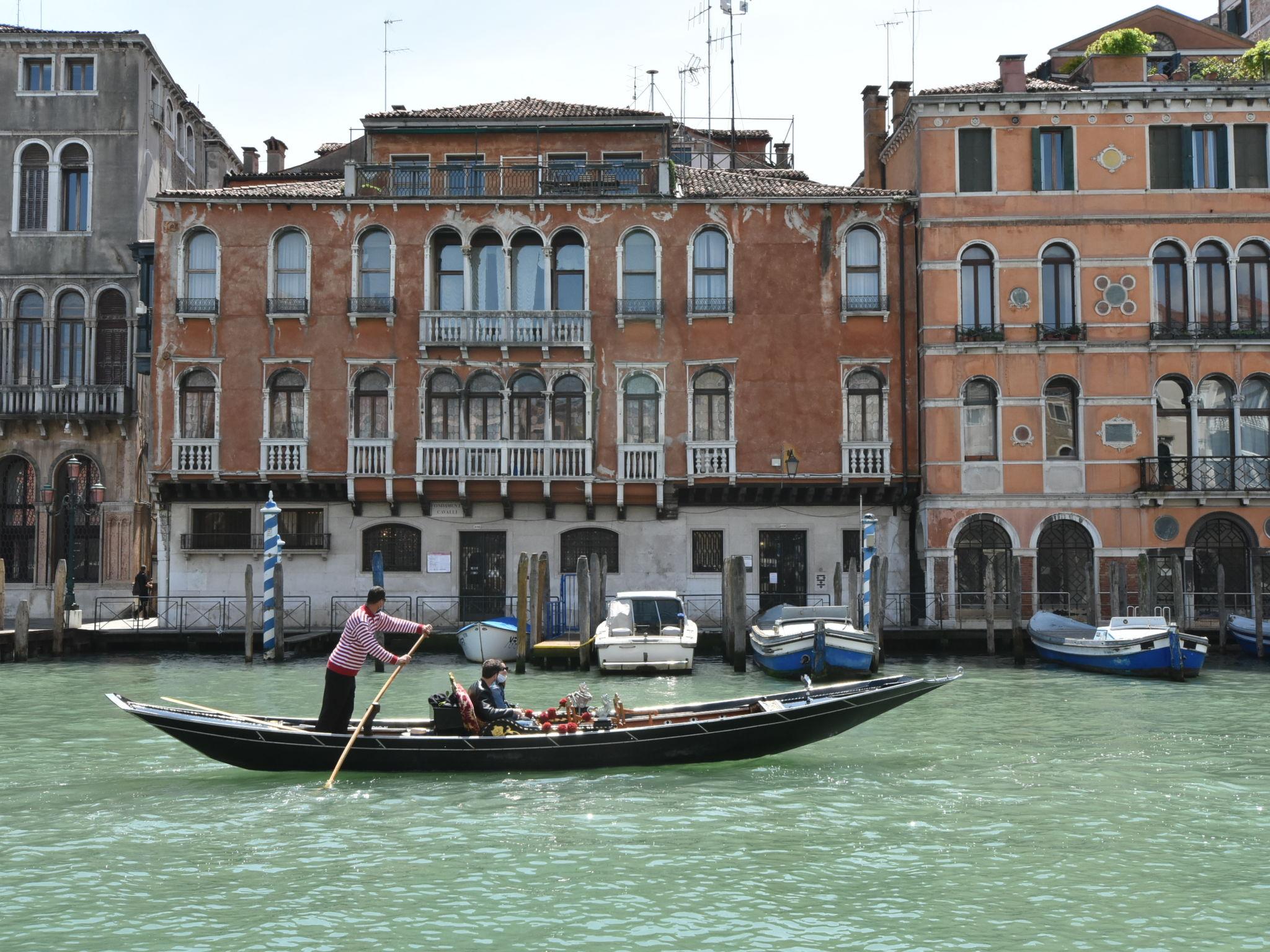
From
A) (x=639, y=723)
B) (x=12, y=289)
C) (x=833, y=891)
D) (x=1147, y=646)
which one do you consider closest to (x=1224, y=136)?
(x=1147, y=646)

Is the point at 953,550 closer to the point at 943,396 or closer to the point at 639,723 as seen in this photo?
the point at 943,396

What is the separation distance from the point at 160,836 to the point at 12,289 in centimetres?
2208

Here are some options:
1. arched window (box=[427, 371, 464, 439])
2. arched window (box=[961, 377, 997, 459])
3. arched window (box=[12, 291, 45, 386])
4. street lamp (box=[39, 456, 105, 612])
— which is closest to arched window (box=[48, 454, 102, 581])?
street lamp (box=[39, 456, 105, 612])

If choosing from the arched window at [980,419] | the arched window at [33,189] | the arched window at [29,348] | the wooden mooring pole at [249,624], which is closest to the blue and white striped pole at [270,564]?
the wooden mooring pole at [249,624]

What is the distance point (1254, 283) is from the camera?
25031 millimetres

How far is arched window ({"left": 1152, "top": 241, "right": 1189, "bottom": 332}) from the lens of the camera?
985 inches

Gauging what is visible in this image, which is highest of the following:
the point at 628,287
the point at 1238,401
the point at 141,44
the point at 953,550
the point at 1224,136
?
the point at 141,44

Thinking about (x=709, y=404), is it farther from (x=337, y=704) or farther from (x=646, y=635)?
(x=337, y=704)

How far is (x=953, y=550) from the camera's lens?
24719 mm

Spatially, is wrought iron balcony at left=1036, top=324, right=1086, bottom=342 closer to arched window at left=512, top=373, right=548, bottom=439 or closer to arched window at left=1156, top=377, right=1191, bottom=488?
arched window at left=1156, top=377, right=1191, bottom=488

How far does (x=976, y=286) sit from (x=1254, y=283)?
489 cm

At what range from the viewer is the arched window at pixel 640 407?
25.7 meters

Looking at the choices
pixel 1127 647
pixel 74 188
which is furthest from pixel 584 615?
pixel 74 188

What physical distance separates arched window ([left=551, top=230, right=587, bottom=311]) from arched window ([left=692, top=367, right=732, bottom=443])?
2.60m
